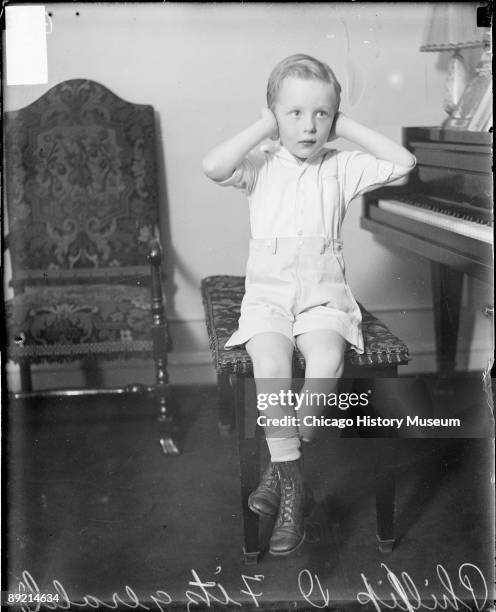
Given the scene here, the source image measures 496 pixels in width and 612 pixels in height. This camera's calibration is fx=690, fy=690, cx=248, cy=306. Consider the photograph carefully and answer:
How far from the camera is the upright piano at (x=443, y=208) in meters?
1.90

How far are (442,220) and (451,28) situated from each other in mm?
525

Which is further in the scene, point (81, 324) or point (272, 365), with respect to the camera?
point (81, 324)

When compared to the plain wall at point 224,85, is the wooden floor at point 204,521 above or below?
below

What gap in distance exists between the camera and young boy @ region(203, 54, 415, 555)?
158cm

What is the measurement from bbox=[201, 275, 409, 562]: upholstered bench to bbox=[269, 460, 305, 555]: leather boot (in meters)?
0.09

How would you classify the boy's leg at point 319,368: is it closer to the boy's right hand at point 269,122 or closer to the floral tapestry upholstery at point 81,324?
the boy's right hand at point 269,122

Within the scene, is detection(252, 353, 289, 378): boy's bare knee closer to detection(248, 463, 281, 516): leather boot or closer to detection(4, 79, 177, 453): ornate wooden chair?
detection(248, 463, 281, 516): leather boot

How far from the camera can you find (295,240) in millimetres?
1655

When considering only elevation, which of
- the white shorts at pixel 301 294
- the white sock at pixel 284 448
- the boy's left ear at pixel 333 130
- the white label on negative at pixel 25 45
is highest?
the white label on negative at pixel 25 45

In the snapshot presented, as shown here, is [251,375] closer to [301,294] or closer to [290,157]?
[301,294]

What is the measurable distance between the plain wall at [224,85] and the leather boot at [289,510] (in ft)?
1.70

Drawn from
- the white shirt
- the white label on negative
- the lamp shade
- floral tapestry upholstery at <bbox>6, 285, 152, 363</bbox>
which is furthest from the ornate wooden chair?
the lamp shade

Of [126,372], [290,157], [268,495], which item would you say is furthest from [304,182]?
[126,372]

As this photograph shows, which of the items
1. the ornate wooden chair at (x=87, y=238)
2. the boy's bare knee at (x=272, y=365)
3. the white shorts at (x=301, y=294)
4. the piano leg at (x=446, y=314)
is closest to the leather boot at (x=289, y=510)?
the boy's bare knee at (x=272, y=365)
